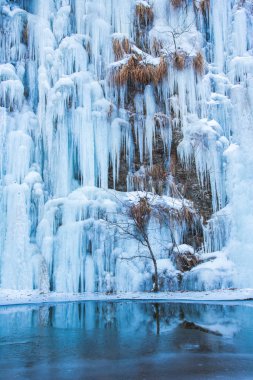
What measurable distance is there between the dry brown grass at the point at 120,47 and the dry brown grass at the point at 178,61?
4.38 ft

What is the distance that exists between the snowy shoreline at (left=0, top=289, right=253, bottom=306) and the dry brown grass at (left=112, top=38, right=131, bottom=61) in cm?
661

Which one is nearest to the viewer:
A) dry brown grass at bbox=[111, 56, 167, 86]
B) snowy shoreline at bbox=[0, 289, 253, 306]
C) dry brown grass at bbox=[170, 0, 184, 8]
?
snowy shoreline at bbox=[0, 289, 253, 306]

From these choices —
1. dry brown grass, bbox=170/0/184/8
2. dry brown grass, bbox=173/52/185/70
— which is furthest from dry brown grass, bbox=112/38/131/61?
dry brown grass, bbox=170/0/184/8

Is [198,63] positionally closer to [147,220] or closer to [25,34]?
[147,220]

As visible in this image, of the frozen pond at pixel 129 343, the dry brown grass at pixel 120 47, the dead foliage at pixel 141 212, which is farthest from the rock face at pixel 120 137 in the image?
the frozen pond at pixel 129 343

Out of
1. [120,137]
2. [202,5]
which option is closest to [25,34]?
[120,137]

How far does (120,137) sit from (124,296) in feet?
14.7

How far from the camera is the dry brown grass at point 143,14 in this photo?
42.1 ft

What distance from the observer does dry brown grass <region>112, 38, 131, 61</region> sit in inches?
476

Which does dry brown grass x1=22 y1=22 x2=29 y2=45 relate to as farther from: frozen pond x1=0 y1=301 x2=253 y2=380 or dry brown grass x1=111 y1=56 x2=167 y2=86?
frozen pond x1=0 y1=301 x2=253 y2=380

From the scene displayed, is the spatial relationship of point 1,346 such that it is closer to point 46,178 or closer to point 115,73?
point 46,178

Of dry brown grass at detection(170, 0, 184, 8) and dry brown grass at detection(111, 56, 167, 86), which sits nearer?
dry brown grass at detection(111, 56, 167, 86)

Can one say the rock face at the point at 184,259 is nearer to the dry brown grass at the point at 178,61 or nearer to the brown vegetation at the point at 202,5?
the dry brown grass at the point at 178,61

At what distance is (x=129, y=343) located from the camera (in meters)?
4.69
